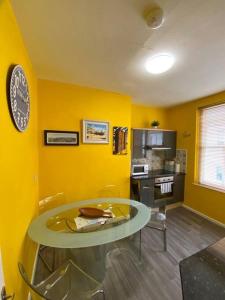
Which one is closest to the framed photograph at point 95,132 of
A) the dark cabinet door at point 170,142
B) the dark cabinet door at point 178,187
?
the dark cabinet door at point 170,142

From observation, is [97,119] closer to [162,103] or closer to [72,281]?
[162,103]

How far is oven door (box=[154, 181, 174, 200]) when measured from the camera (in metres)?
3.12

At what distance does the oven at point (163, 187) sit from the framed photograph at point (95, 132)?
4.62 feet

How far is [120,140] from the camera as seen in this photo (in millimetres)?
2834

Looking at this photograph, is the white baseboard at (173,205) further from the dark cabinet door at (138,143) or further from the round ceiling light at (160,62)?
the round ceiling light at (160,62)

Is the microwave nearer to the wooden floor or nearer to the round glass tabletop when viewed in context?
the wooden floor

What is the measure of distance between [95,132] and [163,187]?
1862mm

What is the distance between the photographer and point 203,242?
2.23 m

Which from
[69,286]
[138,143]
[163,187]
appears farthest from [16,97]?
[163,187]

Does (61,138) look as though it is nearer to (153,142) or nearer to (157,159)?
(153,142)

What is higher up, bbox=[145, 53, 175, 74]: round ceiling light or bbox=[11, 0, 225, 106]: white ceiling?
bbox=[11, 0, 225, 106]: white ceiling

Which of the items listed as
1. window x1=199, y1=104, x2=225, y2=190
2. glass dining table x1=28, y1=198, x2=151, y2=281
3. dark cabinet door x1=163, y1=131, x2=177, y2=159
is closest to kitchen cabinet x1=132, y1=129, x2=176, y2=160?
dark cabinet door x1=163, y1=131, x2=177, y2=159

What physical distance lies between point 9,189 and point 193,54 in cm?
208

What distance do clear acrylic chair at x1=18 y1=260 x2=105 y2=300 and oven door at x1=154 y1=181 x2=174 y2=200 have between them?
2.19 meters
